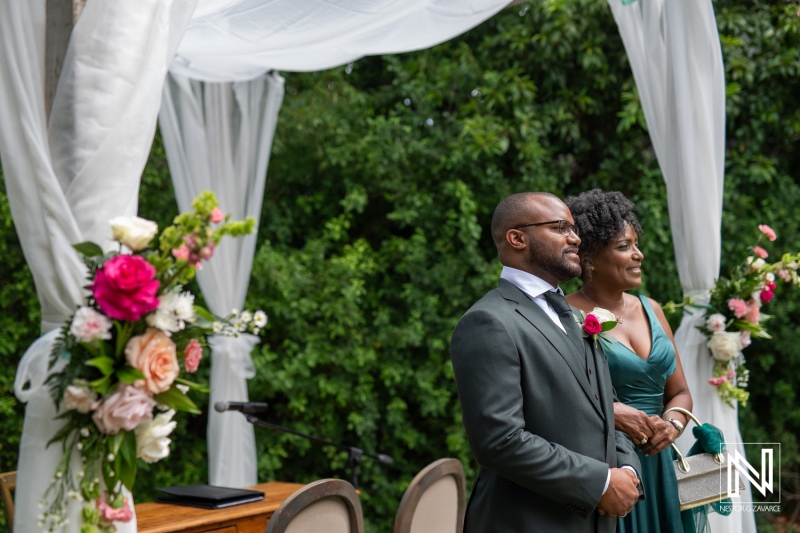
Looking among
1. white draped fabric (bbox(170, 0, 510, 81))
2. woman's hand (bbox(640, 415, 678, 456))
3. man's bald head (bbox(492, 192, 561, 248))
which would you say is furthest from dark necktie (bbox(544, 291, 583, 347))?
white draped fabric (bbox(170, 0, 510, 81))

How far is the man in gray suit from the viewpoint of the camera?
7.37 ft

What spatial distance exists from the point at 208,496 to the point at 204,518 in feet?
0.89

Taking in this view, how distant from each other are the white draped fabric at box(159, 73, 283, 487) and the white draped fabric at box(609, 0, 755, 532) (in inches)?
89.0

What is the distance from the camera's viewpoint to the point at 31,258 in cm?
211

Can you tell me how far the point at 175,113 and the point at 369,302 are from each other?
2177 millimetres

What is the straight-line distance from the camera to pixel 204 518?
3.57 metres

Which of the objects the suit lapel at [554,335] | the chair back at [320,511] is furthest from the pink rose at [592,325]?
the chair back at [320,511]

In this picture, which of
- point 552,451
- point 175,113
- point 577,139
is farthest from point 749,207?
point 552,451

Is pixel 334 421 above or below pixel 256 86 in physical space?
below

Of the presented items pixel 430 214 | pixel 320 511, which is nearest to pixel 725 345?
pixel 320 511

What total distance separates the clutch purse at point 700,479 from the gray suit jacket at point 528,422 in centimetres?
65

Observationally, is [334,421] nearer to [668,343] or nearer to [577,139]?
[577,139]

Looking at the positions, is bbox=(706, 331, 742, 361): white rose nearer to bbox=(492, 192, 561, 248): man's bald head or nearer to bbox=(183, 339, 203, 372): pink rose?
bbox=(492, 192, 561, 248): man's bald head

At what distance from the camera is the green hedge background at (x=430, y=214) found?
19.9 feet
